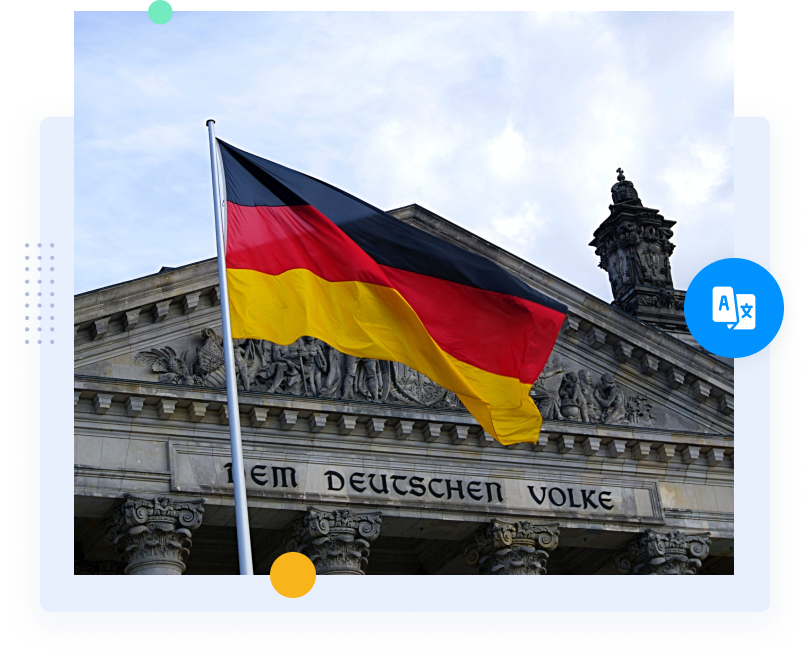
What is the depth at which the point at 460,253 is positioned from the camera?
15422 millimetres

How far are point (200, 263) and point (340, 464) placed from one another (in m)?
4.42

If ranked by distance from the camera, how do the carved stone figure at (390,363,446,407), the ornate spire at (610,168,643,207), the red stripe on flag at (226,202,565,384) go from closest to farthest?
the red stripe on flag at (226,202,565,384), the carved stone figure at (390,363,446,407), the ornate spire at (610,168,643,207)

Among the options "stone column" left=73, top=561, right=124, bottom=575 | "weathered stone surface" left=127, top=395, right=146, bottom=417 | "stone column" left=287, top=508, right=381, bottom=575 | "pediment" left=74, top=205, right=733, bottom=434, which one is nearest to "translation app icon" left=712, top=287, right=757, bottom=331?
"stone column" left=287, top=508, right=381, bottom=575

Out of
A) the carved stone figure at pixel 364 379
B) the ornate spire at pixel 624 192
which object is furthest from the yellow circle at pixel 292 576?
the ornate spire at pixel 624 192

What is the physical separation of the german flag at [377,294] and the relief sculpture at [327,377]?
7.51 m

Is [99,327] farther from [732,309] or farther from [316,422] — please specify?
[732,309]

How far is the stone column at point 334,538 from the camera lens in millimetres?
22484

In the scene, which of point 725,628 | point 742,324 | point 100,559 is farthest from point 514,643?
point 100,559

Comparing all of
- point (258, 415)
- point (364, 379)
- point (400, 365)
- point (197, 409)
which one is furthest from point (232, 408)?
point (400, 365)

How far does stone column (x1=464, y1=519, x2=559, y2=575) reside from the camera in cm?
2364

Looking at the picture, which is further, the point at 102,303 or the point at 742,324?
the point at 102,303

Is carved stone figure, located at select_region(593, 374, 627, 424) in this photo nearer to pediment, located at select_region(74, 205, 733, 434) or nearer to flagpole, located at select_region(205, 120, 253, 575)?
pediment, located at select_region(74, 205, 733, 434)

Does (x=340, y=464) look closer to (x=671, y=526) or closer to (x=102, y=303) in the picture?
(x=102, y=303)

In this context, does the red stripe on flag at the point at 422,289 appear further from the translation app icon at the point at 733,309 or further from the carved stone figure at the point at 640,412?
the carved stone figure at the point at 640,412
